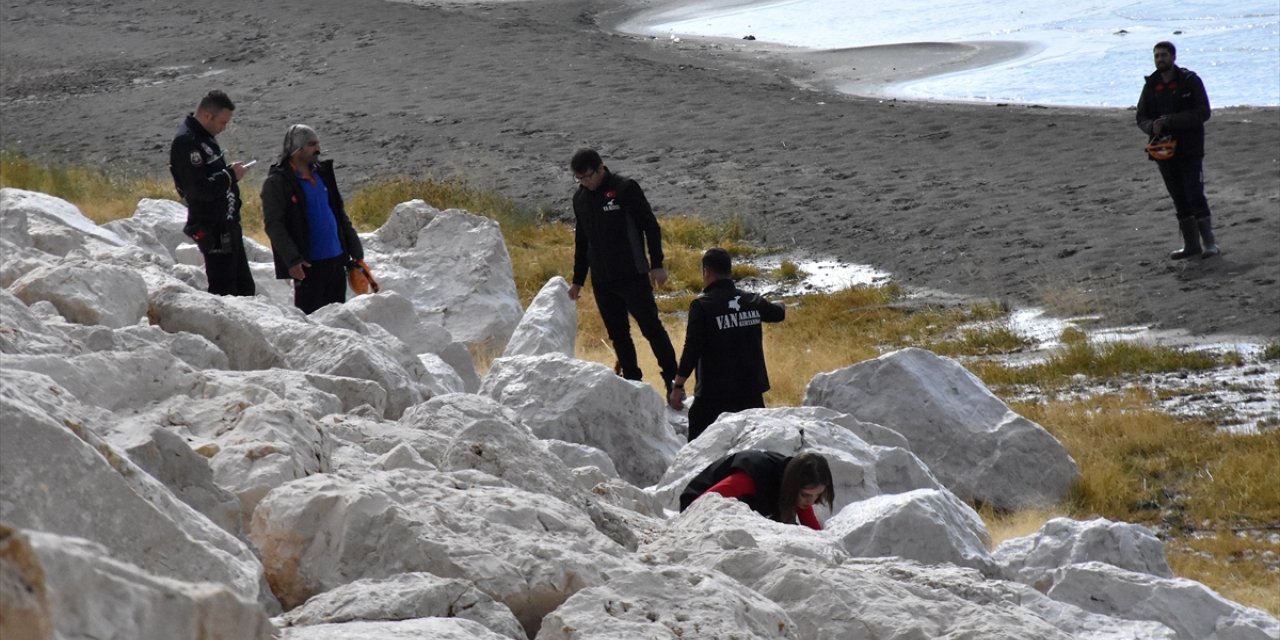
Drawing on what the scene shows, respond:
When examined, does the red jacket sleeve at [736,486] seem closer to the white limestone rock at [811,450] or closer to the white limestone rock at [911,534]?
the white limestone rock at [911,534]

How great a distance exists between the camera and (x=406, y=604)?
11.4 feet

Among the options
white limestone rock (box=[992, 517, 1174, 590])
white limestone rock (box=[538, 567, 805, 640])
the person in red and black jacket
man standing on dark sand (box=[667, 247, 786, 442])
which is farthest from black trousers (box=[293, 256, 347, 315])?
white limestone rock (box=[538, 567, 805, 640])

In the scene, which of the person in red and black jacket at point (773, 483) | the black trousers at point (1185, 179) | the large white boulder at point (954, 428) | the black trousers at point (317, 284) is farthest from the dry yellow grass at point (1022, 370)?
the person in red and black jacket at point (773, 483)

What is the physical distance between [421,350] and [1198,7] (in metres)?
31.5

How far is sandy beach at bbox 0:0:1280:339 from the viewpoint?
16766 millimetres

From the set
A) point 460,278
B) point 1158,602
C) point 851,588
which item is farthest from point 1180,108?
point 851,588

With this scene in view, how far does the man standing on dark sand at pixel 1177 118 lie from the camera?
545 inches

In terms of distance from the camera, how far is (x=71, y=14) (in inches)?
1636

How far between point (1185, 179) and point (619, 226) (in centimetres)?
686

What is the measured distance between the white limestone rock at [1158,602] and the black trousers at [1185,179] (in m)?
9.12

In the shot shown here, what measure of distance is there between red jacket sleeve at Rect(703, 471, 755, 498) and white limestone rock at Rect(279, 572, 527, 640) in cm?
240

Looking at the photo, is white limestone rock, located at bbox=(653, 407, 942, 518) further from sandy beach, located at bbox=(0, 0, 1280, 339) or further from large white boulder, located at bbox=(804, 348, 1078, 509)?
sandy beach, located at bbox=(0, 0, 1280, 339)

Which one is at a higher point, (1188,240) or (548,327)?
(548,327)

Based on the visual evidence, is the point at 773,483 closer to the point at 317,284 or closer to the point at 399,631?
the point at 399,631
